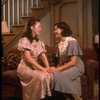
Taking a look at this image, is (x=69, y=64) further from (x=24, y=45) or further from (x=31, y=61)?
(x=24, y=45)

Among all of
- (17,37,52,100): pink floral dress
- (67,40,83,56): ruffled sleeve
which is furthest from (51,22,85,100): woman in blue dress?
(17,37,52,100): pink floral dress

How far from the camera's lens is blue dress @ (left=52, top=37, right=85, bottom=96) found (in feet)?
9.92

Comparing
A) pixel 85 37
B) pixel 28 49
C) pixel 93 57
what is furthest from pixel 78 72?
pixel 85 37

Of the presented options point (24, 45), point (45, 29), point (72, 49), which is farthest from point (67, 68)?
point (45, 29)

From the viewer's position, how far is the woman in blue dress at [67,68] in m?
3.03

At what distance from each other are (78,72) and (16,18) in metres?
3.04

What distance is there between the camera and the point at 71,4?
570cm

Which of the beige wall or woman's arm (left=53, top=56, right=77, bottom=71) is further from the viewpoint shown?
the beige wall

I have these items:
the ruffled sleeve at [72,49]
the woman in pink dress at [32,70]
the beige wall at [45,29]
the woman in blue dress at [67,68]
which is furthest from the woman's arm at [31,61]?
the beige wall at [45,29]

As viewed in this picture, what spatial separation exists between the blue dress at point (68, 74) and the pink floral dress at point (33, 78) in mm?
104

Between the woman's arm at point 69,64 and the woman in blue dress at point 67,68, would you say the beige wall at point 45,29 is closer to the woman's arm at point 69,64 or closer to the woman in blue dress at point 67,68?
the woman in blue dress at point 67,68

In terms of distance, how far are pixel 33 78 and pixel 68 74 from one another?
0.37 meters

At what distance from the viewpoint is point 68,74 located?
3.06 meters

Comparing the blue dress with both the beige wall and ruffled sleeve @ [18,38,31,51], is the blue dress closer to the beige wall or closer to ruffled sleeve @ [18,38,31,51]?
ruffled sleeve @ [18,38,31,51]
